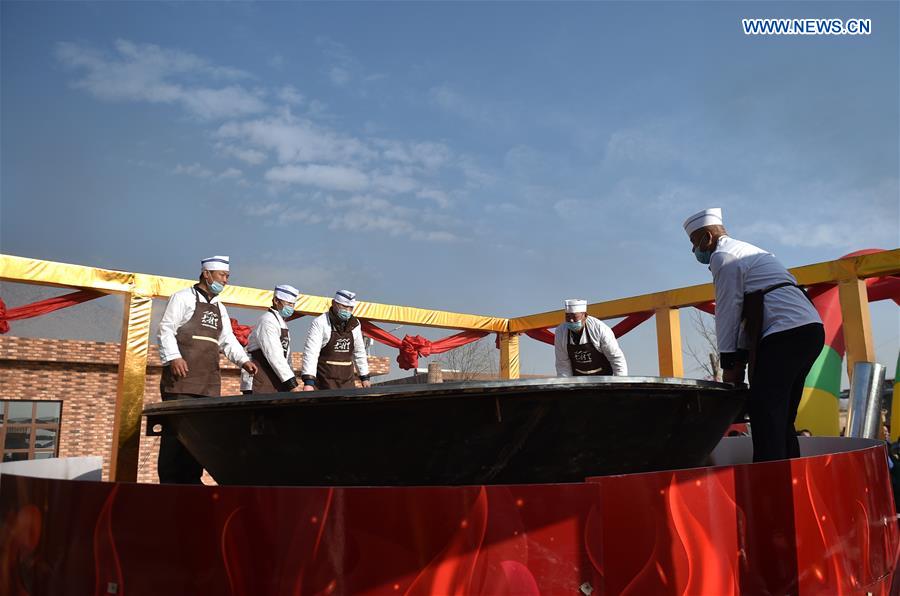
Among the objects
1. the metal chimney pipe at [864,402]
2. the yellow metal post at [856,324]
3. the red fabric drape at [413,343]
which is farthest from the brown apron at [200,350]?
the yellow metal post at [856,324]

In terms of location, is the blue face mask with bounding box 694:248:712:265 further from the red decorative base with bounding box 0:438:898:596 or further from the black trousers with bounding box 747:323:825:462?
the red decorative base with bounding box 0:438:898:596

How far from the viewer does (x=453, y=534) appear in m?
1.76

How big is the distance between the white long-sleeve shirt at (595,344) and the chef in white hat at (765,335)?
9.67 feet

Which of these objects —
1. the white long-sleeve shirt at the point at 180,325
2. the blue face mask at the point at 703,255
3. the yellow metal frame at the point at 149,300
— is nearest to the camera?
the blue face mask at the point at 703,255

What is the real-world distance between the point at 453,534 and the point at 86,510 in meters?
1.18

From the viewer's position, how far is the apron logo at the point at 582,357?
6.05 metres

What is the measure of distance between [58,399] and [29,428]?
34.3 inches

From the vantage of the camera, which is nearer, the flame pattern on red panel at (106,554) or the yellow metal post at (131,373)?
the flame pattern on red panel at (106,554)

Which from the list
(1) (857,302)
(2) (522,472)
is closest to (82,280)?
(2) (522,472)

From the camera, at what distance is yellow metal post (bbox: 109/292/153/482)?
682cm

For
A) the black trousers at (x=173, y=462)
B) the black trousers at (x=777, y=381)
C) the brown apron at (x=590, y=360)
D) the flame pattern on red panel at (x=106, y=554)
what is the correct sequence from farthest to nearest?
the brown apron at (x=590, y=360), the black trousers at (x=173, y=462), the black trousers at (x=777, y=381), the flame pattern on red panel at (x=106, y=554)

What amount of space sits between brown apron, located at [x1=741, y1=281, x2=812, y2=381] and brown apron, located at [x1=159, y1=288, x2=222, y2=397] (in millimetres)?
3337

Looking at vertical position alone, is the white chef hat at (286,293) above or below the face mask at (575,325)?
above

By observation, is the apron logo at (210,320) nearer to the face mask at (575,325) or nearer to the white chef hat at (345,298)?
the white chef hat at (345,298)
